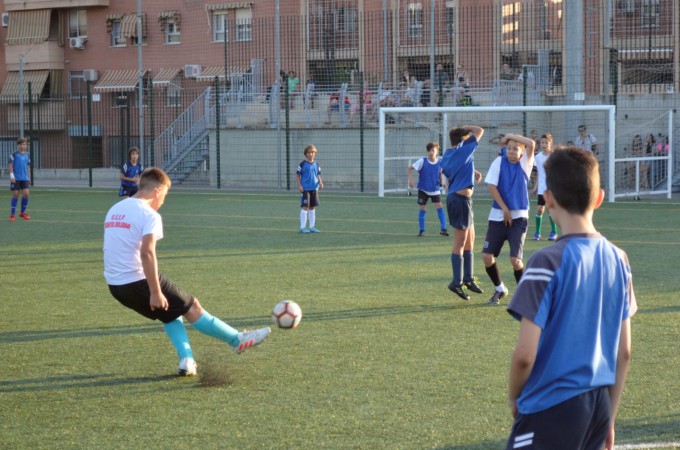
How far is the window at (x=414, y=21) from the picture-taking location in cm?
3800

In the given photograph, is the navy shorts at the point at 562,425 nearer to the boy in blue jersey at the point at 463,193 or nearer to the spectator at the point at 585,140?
the boy in blue jersey at the point at 463,193

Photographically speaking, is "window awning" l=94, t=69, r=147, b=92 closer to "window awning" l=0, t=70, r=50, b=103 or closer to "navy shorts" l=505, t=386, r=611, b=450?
"window awning" l=0, t=70, r=50, b=103

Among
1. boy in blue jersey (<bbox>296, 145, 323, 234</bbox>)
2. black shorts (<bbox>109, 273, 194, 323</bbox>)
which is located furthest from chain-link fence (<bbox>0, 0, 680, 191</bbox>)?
black shorts (<bbox>109, 273, 194, 323</bbox>)

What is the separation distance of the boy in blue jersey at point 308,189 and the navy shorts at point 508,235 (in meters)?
8.03

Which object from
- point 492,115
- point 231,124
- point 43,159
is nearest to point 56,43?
point 43,159

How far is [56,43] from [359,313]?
44851 mm

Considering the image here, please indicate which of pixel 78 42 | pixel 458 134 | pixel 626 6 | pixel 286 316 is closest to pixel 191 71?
pixel 78 42

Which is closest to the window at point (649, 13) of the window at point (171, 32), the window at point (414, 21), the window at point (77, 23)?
the window at point (414, 21)

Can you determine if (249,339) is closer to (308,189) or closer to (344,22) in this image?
(308,189)

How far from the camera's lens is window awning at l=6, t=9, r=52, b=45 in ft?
167

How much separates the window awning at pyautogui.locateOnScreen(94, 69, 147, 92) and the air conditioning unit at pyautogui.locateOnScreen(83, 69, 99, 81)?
32 cm

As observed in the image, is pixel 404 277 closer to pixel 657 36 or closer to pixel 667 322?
pixel 667 322

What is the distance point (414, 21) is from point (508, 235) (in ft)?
95.7

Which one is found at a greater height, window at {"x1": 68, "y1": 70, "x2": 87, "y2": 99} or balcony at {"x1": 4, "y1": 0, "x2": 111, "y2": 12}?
balcony at {"x1": 4, "y1": 0, "x2": 111, "y2": 12}
